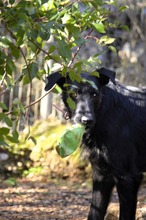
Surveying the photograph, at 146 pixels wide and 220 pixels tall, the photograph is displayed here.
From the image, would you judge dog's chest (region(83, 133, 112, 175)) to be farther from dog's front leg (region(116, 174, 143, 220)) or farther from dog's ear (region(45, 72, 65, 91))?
dog's ear (region(45, 72, 65, 91))

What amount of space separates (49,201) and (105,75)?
2.42m

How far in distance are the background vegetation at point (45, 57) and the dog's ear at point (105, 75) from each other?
0.12 meters

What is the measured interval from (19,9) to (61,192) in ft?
14.4

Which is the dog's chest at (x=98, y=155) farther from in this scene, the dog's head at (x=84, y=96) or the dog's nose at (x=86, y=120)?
the dog's nose at (x=86, y=120)

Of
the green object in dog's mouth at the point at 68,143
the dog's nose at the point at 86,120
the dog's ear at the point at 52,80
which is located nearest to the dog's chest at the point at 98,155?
the dog's nose at the point at 86,120

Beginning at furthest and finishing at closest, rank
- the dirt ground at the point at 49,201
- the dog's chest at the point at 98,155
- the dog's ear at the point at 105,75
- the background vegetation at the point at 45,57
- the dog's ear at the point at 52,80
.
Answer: the dirt ground at the point at 49,201, the dog's chest at the point at 98,155, the dog's ear at the point at 105,75, the dog's ear at the point at 52,80, the background vegetation at the point at 45,57

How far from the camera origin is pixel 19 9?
2.95 m

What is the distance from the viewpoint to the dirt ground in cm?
544

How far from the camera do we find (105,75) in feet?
14.9

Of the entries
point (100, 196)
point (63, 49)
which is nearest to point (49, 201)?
point (100, 196)

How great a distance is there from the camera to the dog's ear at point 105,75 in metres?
4.51

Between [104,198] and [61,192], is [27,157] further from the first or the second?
[104,198]

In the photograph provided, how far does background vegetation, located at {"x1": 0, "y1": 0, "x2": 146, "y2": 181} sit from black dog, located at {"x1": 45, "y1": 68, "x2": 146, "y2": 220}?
0.25 meters

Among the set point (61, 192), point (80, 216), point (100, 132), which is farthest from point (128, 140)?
point (61, 192)
